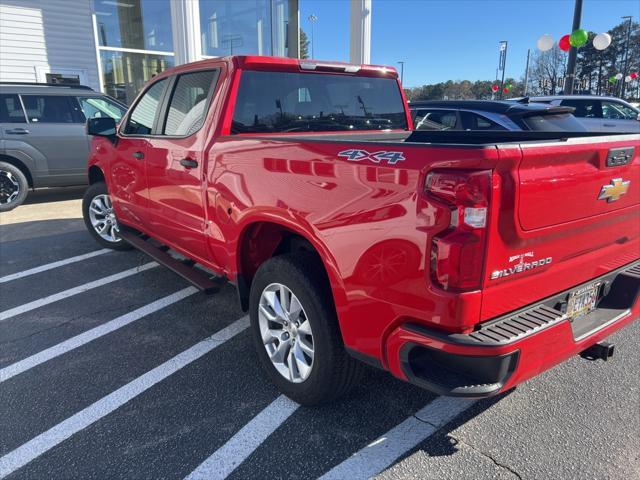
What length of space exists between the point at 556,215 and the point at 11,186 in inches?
336

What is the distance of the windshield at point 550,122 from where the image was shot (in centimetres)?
596

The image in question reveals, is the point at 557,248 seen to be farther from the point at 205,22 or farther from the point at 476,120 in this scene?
the point at 205,22

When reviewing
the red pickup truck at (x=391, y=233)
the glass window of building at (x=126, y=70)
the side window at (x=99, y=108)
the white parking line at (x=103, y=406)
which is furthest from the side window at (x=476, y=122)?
the glass window of building at (x=126, y=70)

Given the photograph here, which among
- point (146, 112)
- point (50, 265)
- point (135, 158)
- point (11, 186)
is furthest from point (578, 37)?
point (11, 186)

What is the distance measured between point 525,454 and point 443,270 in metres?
1.21

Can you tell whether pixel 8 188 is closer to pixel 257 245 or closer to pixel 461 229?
pixel 257 245

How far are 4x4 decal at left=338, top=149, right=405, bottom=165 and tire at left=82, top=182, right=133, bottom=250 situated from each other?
4099mm

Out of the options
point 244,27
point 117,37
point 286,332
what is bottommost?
point 286,332

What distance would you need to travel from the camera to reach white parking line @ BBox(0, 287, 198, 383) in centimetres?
318

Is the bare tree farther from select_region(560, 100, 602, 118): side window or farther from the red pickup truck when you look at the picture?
the red pickup truck

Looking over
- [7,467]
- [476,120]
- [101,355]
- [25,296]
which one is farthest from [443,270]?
[476,120]

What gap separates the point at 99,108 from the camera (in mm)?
8695

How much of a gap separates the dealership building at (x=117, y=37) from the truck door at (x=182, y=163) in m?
8.45

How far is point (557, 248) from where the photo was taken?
211 cm
